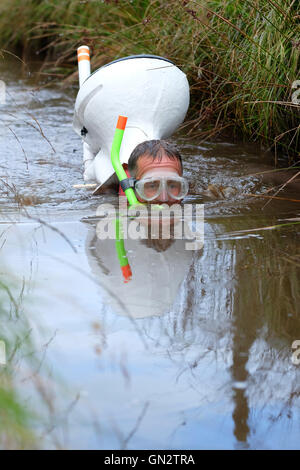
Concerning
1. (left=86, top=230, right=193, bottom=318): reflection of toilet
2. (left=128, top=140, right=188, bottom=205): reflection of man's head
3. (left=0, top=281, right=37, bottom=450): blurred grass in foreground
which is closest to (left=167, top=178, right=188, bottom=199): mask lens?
(left=128, top=140, right=188, bottom=205): reflection of man's head

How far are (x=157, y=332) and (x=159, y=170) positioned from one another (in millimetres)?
1478

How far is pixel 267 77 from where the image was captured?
3.68 m

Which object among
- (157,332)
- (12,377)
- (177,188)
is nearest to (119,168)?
(177,188)

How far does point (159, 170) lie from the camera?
319cm

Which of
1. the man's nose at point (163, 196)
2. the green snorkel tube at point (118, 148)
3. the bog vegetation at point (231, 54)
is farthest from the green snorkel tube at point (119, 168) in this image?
the bog vegetation at point (231, 54)

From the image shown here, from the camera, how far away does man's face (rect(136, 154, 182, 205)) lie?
10.3 feet

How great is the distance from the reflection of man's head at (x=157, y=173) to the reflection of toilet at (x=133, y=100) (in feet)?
0.77

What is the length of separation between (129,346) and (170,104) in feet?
6.94

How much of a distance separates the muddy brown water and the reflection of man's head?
0.81ft

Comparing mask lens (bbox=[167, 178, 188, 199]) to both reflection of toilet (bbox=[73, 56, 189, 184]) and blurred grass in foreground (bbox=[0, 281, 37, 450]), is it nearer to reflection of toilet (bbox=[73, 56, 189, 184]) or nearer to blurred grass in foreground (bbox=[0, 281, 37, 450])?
reflection of toilet (bbox=[73, 56, 189, 184])

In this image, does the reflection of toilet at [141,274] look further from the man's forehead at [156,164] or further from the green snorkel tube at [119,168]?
the man's forehead at [156,164]

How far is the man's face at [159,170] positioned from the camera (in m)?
3.15

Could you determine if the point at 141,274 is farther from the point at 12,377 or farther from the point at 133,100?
the point at 133,100

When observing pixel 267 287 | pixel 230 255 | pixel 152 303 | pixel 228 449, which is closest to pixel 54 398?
pixel 228 449
